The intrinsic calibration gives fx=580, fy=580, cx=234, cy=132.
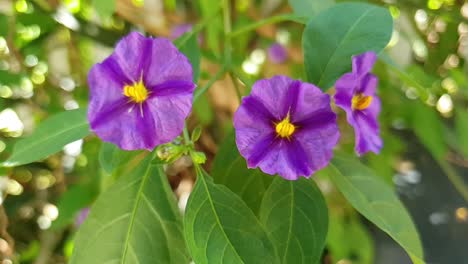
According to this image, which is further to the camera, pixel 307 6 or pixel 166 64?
pixel 307 6

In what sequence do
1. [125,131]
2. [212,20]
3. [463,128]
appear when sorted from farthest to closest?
[463,128]
[212,20]
[125,131]

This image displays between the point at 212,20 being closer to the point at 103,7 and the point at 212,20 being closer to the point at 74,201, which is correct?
the point at 103,7

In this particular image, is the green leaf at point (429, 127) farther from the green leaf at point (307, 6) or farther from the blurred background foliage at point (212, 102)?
the green leaf at point (307, 6)

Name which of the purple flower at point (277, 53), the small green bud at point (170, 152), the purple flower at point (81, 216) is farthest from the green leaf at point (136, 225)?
the purple flower at point (277, 53)

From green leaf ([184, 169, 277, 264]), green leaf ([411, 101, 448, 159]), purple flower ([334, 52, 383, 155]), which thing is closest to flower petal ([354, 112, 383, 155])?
purple flower ([334, 52, 383, 155])

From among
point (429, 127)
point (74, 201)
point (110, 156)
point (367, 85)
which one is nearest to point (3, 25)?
point (74, 201)

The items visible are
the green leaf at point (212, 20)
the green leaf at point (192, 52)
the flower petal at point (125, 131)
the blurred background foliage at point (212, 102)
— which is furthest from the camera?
the blurred background foliage at point (212, 102)

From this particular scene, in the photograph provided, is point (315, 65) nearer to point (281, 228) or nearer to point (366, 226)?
point (281, 228)
